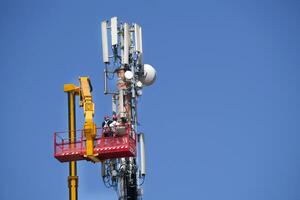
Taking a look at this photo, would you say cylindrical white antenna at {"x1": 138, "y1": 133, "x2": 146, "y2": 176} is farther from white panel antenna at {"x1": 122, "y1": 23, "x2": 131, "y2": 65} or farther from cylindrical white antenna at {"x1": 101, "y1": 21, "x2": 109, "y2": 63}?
cylindrical white antenna at {"x1": 101, "y1": 21, "x2": 109, "y2": 63}

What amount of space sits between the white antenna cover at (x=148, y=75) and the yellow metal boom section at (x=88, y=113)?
4881mm

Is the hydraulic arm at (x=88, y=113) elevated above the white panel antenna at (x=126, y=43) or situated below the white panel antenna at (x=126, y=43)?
below

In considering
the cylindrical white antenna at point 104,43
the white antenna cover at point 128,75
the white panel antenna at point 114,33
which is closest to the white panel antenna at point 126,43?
the white panel antenna at point 114,33

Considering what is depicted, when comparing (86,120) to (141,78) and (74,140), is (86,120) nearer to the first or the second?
(74,140)

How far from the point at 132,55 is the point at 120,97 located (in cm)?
380

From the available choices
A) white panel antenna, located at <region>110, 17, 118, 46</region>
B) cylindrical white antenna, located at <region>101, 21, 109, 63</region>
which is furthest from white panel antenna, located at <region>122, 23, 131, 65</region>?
cylindrical white antenna, located at <region>101, 21, 109, 63</region>

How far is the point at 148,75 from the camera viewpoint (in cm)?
8956

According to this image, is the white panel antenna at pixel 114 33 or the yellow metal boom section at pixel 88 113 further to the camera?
the white panel antenna at pixel 114 33

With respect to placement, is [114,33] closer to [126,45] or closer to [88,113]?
[126,45]

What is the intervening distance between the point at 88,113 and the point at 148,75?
26.0 ft

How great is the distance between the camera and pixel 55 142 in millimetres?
82125

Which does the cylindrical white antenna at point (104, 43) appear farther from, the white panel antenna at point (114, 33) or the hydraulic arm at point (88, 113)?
the hydraulic arm at point (88, 113)

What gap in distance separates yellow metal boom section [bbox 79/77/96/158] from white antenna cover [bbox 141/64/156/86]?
488 cm

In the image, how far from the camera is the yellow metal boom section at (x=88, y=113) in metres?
81.7
